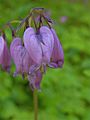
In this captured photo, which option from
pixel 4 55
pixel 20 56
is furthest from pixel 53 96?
pixel 20 56

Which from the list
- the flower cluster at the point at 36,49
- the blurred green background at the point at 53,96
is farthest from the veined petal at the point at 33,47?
the blurred green background at the point at 53,96

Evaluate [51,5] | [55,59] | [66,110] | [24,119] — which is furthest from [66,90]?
[51,5]

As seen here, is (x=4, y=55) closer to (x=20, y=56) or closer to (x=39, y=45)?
(x=20, y=56)

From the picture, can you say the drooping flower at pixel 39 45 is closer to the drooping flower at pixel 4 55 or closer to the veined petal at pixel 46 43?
the veined petal at pixel 46 43

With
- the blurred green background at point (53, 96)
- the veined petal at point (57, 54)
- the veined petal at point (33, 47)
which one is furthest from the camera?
the blurred green background at point (53, 96)

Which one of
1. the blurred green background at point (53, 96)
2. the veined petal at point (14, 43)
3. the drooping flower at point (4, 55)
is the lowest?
the blurred green background at point (53, 96)

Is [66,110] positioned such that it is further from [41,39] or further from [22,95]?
[41,39]

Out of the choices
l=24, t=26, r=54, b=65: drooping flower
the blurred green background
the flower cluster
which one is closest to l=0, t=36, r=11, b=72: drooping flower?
the flower cluster

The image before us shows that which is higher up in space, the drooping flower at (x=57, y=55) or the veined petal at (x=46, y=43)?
the veined petal at (x=46, y=43)
